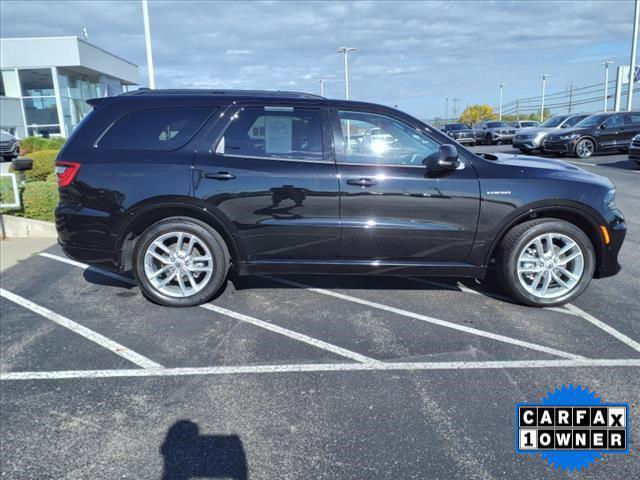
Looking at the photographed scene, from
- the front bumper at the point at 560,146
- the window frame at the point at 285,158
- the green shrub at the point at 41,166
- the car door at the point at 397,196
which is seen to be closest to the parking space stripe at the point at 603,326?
the car door at the point at 397,196

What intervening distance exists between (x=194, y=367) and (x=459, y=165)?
2.74 metres

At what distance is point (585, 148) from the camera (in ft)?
60.4

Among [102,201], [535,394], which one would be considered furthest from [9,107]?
[535,394]

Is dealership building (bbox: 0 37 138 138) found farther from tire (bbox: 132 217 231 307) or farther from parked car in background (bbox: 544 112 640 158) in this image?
tire (bbox: 132 217 231 307)

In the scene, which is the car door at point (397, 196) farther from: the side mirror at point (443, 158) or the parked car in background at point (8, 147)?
the parked car in background at point (8, 147)

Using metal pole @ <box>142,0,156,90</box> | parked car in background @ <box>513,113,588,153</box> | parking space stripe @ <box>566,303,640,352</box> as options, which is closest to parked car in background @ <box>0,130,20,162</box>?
metal pole @ <box>142,0,156,90</box>

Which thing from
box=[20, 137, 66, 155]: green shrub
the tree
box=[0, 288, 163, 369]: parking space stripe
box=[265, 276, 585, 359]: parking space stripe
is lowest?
box=[265, 276, 585, 359]: parking space stripe

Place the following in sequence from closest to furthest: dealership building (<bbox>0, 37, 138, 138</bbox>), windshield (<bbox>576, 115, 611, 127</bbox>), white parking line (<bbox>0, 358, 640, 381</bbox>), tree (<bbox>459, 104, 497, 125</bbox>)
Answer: white parking line (<bbox>0, 358, 640, 381</bbox>) < windshield (<bbox>576, 115, 611, 127</bbox>) < dealership building (<bbox>0, 37, 138, 138</bbox>) < tree (<bbox>459, 104, 497, 125</bbox>)

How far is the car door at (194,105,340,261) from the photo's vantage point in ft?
14.1

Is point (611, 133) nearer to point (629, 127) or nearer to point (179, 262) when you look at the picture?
point (629, 127)

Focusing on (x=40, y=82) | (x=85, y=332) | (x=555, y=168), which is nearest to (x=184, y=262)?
(x=85, y=332)

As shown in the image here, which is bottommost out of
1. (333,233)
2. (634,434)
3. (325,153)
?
(634,434)

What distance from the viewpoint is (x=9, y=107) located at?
24938 mm

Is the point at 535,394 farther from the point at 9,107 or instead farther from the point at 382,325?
the point at 9,107
